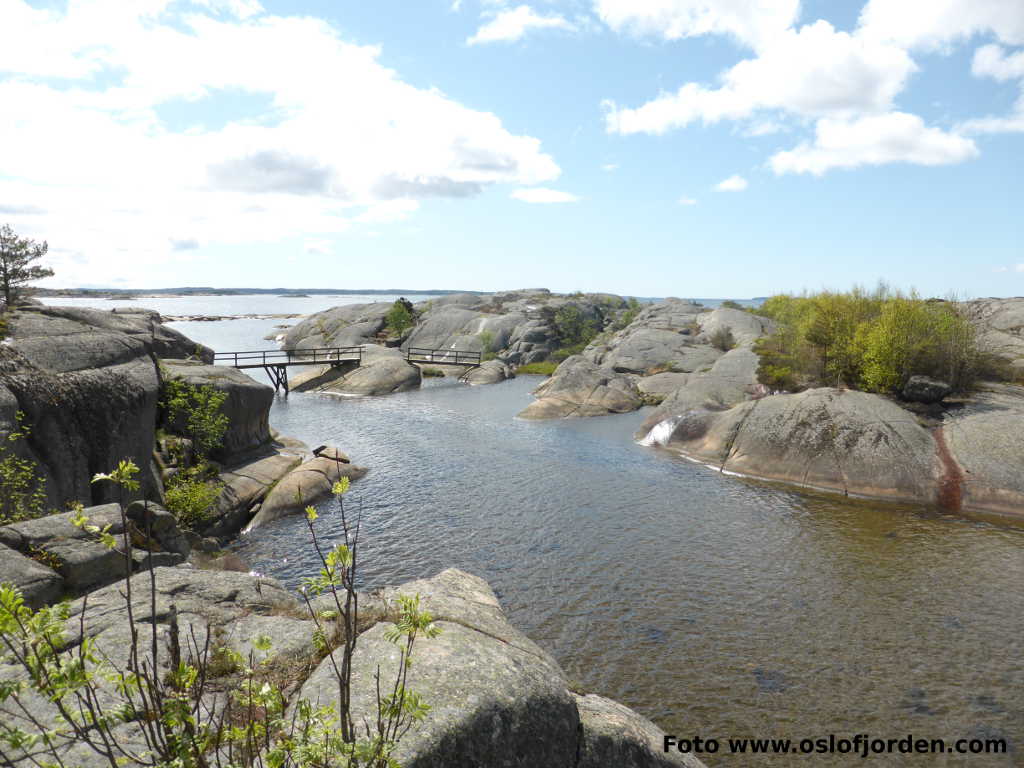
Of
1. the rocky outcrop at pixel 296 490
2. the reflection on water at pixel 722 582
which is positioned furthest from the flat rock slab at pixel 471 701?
the rocky outcrop at pixel 296 490

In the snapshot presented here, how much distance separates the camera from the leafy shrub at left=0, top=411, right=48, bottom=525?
12.4 metres

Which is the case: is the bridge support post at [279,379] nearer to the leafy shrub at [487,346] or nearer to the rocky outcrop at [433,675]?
the leafy shrub at [487,346]

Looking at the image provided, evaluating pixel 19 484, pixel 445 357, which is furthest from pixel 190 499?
pixel 445 357

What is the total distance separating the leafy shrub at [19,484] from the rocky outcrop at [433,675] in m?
6.42

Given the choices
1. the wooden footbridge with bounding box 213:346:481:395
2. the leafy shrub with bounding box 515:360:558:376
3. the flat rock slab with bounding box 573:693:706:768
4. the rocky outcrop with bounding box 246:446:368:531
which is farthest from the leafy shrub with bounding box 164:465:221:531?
the leafy shrub with bounding box 515:360:558:376

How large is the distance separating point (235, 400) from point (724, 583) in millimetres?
20672

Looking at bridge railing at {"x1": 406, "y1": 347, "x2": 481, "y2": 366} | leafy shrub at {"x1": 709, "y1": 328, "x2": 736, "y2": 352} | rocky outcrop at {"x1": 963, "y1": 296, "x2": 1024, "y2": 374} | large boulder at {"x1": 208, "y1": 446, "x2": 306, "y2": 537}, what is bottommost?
large boulder at {"x1": 208, "y1": 446, "x2": 306, "y2": 537}

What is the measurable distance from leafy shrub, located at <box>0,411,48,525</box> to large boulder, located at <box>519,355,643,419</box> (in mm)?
28017

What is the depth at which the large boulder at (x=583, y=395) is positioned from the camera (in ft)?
129

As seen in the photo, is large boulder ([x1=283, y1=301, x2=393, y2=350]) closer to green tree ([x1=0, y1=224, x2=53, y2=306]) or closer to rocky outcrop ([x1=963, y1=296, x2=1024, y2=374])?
green tree ([x1=0, y1=224, x2=53, y2=306])

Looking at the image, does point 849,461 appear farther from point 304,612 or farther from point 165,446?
point 165,446

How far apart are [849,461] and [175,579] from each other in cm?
2362

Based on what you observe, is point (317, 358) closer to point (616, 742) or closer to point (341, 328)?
point (341, 328)

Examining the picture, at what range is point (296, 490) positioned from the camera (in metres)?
20.5
